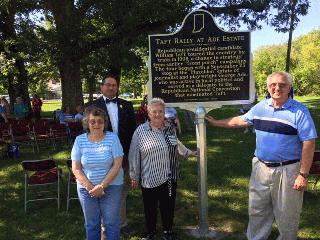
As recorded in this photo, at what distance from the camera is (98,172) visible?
461 cm

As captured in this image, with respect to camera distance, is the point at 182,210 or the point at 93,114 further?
the point at 182,210

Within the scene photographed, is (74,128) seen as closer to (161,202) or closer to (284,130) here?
(161,202)

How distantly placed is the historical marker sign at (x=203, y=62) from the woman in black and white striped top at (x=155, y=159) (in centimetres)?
62

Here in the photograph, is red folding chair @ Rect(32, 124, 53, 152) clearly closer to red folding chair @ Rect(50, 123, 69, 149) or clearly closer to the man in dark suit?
red folding chair @ Rect(50, 123, 69, 149)

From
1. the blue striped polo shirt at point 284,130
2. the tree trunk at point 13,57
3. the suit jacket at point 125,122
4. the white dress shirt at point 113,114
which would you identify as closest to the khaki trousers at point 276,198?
the blue striped polo shirt at point 284,130

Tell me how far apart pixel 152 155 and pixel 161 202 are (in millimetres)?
647

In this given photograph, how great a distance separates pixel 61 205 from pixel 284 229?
13.5ft

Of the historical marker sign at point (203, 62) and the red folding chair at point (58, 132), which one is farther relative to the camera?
the red folding chair at point (58, 132)

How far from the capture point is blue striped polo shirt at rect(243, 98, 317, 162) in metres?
4.46

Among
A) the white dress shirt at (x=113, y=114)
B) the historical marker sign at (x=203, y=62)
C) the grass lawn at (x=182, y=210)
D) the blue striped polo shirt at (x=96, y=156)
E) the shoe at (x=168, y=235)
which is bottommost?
the grass lawn at (x=182, y=210)

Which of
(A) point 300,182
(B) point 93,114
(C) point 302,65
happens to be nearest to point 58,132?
(B) point 93,114

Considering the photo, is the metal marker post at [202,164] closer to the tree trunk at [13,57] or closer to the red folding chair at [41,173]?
the red folding chair at [41,173]

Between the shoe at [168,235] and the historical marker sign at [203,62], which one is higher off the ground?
the historical marker sign at [203,62]

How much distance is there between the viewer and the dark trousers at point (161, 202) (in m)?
5.41
